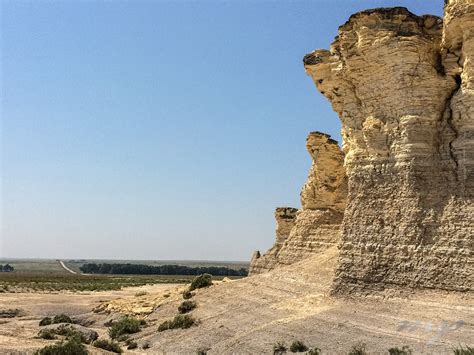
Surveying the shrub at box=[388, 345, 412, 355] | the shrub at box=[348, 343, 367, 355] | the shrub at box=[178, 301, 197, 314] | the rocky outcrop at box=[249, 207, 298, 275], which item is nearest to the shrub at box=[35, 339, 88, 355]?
the shrub at box=[348, 343, 367, 355]

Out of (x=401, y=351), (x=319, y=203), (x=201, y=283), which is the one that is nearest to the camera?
(x=401, y=351)

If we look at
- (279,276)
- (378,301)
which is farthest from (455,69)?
(279,276)

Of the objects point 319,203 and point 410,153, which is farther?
point 319,203

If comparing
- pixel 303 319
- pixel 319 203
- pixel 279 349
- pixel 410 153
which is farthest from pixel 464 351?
pixel 319 203

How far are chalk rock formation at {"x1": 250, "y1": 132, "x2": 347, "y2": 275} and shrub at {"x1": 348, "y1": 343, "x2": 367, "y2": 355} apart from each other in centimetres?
1358

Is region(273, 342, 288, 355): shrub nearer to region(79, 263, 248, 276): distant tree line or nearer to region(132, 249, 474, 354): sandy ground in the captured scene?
region(132, 249, 474, 354): sandy ground

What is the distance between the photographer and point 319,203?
31.8m

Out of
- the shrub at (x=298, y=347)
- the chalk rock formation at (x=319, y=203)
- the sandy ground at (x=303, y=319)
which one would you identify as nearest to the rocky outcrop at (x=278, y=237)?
the chalk rock formation at (x=319, y=203)

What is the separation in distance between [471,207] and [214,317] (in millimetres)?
12128

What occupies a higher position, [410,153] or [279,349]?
[410,153]

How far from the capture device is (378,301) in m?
18.6

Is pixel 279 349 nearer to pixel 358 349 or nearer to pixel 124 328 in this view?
pixel 358 349

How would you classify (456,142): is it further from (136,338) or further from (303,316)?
(136,338)

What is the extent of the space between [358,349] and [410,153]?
24.2 ft
